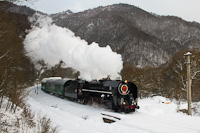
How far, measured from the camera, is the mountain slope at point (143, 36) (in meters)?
118

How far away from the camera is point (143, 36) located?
133m

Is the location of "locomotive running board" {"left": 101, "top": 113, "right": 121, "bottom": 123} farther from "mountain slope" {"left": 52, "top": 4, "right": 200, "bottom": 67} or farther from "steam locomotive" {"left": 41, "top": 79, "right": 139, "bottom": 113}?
"mountain slope" {"left": 52, "top": 4, "right": 200, "bottom": 67}

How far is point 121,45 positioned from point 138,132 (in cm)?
12196

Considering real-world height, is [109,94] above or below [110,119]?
above

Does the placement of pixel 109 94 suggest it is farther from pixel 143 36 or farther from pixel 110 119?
pixel 143 36

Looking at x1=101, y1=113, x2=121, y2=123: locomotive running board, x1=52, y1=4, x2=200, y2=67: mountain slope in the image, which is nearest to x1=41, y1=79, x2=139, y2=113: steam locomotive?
x1=101, y1=113, x2=121, y2=123: locomotive running board

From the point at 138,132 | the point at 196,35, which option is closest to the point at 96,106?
the point at 138,132

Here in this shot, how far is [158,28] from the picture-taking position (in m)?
180

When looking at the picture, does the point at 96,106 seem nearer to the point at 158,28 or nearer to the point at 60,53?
the point at 60,53

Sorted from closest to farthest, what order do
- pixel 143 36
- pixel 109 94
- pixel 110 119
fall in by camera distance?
pixel 110 119
pixel 109 94
pixel 143 36

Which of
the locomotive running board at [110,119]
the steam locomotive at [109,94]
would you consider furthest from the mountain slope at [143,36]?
the locomotive running board at [110,119]

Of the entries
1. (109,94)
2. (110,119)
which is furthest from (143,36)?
(110,119)

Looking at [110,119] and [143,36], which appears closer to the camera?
[110,119]

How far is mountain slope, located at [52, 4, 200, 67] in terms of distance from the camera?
118250 mm
